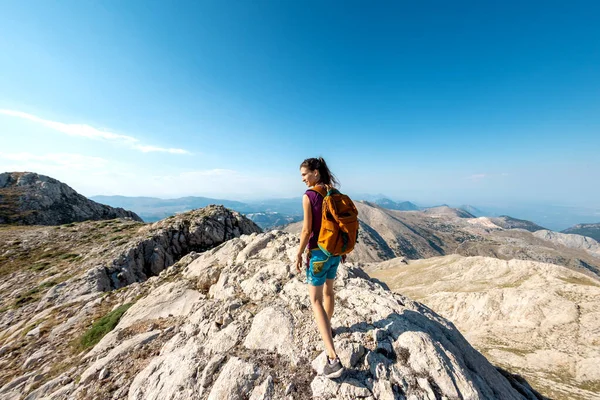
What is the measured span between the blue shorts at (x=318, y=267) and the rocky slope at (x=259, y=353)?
1.96 m

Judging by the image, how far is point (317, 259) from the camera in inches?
225

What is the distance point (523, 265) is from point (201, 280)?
6531 cm

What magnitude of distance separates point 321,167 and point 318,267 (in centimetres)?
264

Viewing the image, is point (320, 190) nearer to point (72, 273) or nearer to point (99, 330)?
point (99, 330)

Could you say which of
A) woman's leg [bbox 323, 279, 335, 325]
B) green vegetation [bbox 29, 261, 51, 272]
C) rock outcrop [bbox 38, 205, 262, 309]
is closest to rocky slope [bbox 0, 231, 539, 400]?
woman's leg [bbox 323, 279, 335, 325]

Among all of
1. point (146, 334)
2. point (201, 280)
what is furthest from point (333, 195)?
point (201, 280)

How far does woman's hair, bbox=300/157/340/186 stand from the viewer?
19.8 ft

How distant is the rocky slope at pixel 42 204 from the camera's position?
53.0m

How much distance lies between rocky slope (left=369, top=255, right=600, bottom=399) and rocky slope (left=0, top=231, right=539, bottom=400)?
20.3 metres

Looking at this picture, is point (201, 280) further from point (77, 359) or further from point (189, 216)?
point (189, 216)

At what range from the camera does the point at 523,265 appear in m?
48.3

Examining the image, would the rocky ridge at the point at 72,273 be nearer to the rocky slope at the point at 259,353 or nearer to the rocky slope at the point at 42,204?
the rocky slope at the point at 259,353

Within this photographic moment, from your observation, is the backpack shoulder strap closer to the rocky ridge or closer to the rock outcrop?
the rocky ridge

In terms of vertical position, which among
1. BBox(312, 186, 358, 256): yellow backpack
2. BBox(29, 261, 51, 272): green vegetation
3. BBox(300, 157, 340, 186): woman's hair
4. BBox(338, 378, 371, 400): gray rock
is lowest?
BBox(29, 261, 51, 272): green vegetation
